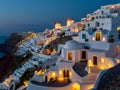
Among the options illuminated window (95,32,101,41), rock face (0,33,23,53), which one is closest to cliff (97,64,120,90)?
illuminated window (95,32,101,41)

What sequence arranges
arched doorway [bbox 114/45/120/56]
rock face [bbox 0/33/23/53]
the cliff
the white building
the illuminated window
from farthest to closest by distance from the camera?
rock face [bbox 0/33/23/53] → the illuminated window → arched doorway [bbox 114/45/120/56] → the white building → the cliff

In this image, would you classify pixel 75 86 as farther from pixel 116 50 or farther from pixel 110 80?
pixel 116 50

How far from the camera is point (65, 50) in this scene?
28344 mm

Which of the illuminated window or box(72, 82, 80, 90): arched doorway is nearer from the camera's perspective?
box(72, 82, 80, 90): arched doorway

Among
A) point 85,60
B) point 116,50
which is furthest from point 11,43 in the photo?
point 116,50

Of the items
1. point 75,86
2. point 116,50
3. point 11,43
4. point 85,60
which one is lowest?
point 75,86

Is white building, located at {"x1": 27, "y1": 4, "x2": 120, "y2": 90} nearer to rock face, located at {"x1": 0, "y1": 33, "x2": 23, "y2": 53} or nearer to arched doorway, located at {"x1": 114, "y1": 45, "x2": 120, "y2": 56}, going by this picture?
arched doorway, located at {"x1": 114, "y1": 45, "x2": 120, "y2": 56}

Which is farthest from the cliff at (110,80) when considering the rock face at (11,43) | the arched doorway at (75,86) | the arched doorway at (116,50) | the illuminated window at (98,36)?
the rock face at (11,43)

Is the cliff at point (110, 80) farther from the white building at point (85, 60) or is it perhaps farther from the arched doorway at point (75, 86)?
the arched doorway at point (75, 86)

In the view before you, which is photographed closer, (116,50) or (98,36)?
(116,50)

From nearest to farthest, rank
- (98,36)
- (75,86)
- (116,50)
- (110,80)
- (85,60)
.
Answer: (110,80)
(75,86)
(116,50)
(85,60)
(98,36)

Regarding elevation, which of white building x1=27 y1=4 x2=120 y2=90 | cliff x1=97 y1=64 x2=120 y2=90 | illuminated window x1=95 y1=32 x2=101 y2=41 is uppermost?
illuminated window x1=95 y1=32 x2=101 y2=41

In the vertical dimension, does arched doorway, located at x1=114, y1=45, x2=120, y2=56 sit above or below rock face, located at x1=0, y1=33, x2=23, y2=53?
below

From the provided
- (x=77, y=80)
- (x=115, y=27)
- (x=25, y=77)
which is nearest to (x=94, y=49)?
(x=77, y=80)
